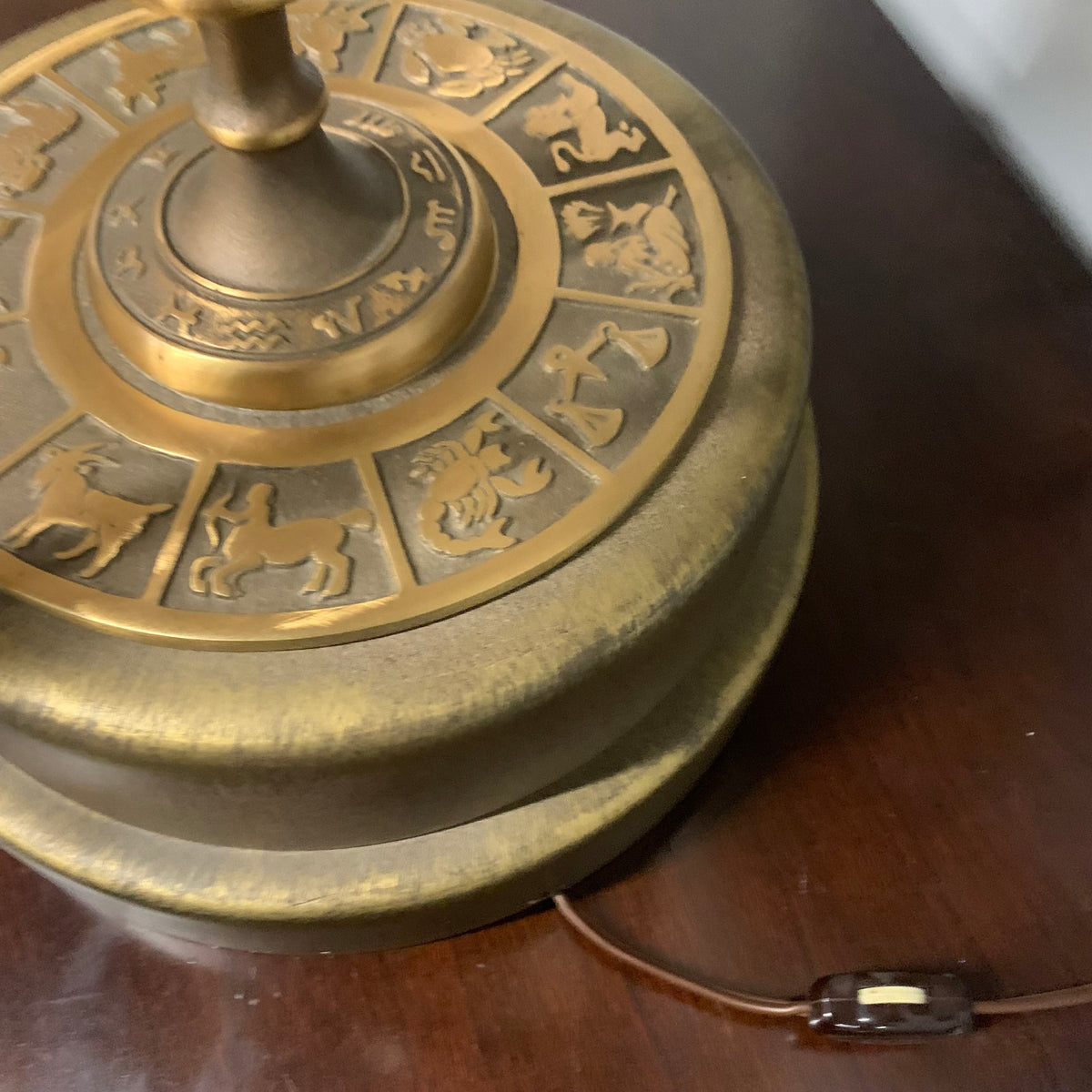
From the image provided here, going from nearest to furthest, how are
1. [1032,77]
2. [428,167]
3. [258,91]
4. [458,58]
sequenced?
[258,91] < [428,167] < [458,58] < [1032,77]

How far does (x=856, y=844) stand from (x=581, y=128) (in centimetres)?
53

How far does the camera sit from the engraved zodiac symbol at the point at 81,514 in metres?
0.55

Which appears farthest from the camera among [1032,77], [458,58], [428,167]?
[1032,77]

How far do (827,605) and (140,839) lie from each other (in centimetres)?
52

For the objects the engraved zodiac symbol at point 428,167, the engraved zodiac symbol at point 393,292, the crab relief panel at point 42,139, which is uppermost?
the crab relief panel at point 42,139

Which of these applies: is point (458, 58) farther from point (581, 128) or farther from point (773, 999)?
point (773, 999)

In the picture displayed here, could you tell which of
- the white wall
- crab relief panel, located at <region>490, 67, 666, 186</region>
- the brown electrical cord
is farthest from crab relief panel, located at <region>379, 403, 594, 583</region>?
the white wall

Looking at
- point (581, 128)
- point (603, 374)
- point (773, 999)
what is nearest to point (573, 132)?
point (581, 128)

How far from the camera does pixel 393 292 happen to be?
605mm

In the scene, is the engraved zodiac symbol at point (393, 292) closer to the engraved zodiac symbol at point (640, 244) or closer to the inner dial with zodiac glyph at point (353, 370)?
the inner dial with zodiac glyph at point (353, 370)

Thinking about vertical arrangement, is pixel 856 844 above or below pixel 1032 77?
below

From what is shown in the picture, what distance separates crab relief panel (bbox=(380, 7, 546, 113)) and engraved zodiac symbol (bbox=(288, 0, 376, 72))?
0.11 ft

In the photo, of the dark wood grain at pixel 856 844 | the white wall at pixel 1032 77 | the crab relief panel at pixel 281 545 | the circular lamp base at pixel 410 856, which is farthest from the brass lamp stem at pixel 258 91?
the white wall at pixel 1032 77

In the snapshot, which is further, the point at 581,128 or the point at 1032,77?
the point at 1032,77
